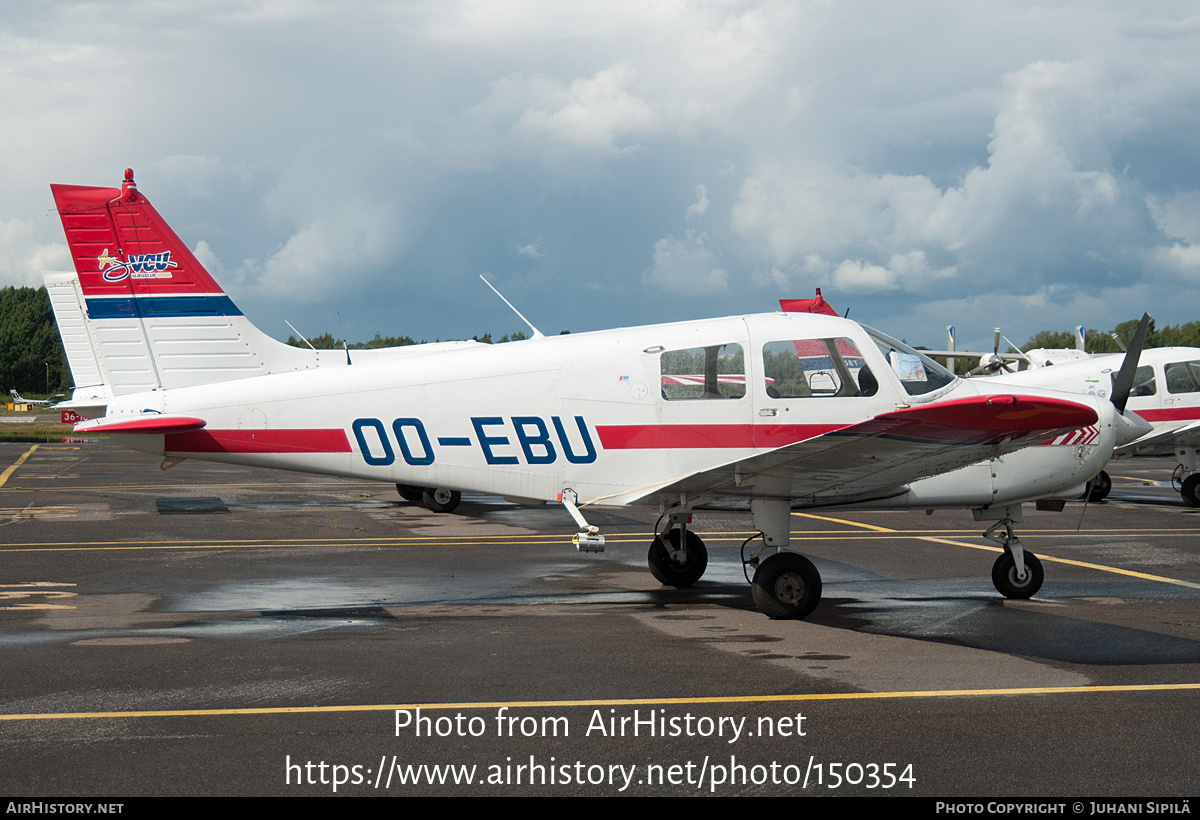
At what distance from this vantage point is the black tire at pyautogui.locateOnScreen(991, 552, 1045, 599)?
10.1 metres

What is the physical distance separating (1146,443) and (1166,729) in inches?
600

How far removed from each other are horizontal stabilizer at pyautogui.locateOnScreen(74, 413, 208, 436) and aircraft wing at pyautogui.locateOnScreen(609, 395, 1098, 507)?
396 cm

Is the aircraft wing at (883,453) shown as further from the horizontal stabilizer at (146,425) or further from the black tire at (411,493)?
the black tire at (411,493)

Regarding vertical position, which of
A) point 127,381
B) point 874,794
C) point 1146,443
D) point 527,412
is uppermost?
point 127,381

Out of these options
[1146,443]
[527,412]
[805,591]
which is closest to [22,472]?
[527,412]

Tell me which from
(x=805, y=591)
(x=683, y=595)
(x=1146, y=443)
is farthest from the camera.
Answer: (x=1146, y=443)

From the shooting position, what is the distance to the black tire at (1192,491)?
751 inches

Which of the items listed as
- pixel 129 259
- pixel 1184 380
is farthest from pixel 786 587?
pixel 1184 380

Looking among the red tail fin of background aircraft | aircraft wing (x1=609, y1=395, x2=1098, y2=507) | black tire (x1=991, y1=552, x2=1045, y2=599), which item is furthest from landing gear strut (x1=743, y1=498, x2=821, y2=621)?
the red tail fin of background aircraft

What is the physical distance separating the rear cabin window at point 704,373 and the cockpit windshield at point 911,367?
1.30 meters

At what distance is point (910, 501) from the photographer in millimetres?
9758

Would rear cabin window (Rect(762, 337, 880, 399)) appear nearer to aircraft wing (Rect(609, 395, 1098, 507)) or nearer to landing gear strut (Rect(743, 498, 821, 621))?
aircraft wing (Rect(609, 395, 1098, 507))

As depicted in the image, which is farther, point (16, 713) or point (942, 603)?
point (942, 603)

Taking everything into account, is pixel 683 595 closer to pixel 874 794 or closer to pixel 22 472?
pixel 874 794
